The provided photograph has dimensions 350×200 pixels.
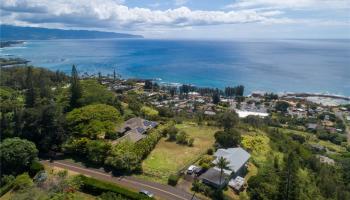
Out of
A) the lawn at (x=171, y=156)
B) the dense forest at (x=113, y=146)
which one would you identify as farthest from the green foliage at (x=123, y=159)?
the lawn at (x=171, y=156)

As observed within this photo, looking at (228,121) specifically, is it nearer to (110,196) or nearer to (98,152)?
(98,152)

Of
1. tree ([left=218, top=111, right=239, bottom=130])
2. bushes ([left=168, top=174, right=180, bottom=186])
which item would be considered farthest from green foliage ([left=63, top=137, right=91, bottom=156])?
tree ([left=218, top=111, right=239, bottom=130])

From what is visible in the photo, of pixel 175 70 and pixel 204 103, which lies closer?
pixel 204 103

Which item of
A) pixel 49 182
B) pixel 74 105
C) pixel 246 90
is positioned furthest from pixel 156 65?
pixel 49 182

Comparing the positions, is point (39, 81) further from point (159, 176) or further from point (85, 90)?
point (159, 176)

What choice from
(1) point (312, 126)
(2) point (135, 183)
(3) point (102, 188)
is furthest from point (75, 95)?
(1) point (312, 126)

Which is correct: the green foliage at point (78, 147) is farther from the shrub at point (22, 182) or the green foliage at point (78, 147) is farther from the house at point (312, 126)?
the house at point (312, 126)
